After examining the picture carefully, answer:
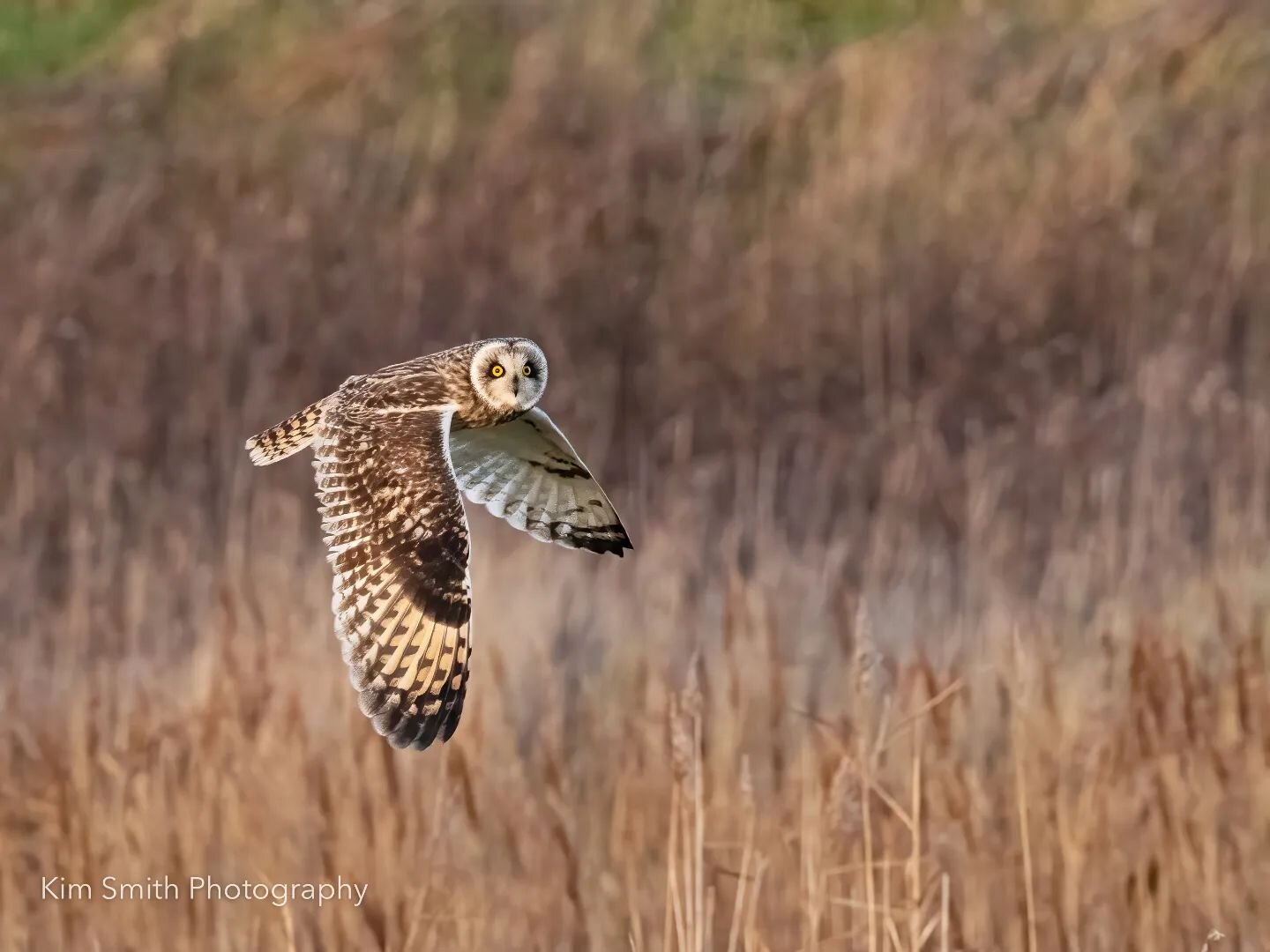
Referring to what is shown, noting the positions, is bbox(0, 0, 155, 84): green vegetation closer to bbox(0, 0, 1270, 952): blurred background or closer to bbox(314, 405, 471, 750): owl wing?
bbox(0, 0, 1270, 952): blurred background

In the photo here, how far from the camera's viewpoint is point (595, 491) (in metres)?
2.94

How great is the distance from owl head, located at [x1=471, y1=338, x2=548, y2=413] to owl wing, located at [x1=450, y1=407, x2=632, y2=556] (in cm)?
23

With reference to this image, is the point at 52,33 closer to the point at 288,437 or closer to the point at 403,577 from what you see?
the point at 288,437

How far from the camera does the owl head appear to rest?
2.66 metres

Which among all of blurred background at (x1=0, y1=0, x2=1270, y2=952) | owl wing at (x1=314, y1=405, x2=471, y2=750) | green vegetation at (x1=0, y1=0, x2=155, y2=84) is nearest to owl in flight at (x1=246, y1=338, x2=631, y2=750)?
owl wing at (x1=314, y1=405, x2=471, y2=750)

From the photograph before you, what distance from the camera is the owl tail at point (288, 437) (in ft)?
9.43

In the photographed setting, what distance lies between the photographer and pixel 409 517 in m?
2.47

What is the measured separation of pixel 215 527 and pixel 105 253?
2.32 metres

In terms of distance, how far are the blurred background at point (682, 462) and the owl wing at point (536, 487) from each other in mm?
266

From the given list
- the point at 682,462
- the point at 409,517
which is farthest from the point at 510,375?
the point at 682,462

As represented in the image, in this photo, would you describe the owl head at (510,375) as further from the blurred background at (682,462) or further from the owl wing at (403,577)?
the blurred background at (682,462)

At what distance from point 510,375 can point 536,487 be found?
0.35 meters

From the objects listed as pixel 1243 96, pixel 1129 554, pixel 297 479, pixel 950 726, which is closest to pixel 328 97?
pixel 297 479

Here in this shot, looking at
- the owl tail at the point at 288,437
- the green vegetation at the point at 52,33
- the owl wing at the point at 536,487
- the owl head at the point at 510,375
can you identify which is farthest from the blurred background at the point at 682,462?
the owl tail at the point at 288,437
